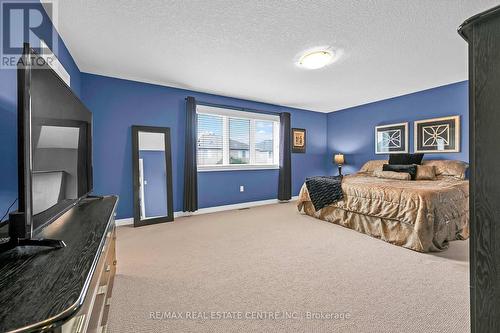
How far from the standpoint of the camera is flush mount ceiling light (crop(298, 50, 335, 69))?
2.72 meters

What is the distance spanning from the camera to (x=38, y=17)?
1.76m

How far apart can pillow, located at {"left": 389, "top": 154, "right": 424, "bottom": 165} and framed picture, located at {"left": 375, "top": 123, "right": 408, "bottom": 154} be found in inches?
14.0

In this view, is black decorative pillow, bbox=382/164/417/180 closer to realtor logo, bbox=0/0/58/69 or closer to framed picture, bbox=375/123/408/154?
framed picture, bbox=375/123/408/154

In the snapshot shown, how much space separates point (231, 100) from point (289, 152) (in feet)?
5.95

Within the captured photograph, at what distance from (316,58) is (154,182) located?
310cm

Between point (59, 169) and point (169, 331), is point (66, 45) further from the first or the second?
point (169, 331)

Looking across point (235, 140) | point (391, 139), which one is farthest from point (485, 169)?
point (391, 139)

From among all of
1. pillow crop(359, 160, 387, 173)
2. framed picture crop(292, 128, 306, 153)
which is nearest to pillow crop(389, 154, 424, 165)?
pillow crop(359, 160, 387, 173)

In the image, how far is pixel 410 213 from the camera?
2.54m

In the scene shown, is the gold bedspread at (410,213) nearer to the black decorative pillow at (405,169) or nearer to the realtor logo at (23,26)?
the black decorative pillow at (405,169)

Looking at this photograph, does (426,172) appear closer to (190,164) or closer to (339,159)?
(339,159)

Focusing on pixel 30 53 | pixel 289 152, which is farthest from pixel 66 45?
pixel 289 152

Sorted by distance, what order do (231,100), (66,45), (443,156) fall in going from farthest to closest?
(231,100) < (443,156) < (66,45)

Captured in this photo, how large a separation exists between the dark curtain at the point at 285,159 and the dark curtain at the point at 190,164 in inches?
83.0
